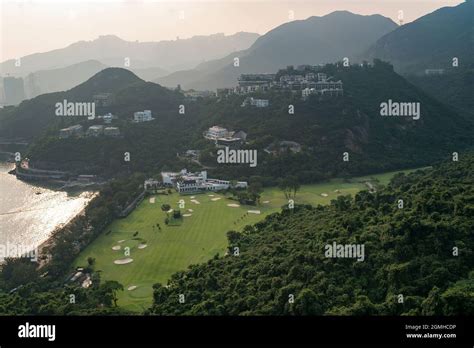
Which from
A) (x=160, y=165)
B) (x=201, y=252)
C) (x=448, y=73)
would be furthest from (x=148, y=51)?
(x=201, y=252)

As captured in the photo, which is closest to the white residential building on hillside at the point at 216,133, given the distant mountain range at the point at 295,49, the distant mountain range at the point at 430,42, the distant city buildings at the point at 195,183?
the distant city buildings at the point at 195,183

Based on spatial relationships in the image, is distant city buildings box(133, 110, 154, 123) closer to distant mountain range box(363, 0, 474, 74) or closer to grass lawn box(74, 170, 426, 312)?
grass lawn box(74, 170, 426, 312)

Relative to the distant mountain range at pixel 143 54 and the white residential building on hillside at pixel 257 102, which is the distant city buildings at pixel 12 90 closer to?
the distant mountain range at pixel 143 54

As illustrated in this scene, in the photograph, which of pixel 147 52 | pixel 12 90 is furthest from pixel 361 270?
pixel 147 52

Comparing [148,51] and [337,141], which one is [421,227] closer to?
[337,141]

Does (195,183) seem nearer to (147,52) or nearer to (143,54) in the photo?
(147,52)
